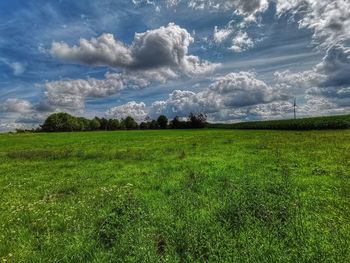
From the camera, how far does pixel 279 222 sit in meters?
8.90

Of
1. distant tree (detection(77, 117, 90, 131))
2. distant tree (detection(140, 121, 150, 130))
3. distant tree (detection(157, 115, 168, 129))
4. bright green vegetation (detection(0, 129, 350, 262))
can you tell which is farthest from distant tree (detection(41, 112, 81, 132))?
bright green vegetation (detection(0, 129, 350, 262))

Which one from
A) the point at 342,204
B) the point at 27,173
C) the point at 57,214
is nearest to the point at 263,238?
the point at 342,204

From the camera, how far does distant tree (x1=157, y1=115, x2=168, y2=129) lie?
184m

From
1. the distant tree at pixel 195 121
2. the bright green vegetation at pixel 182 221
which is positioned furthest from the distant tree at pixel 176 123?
the bright green vegetation at pixel 182 221

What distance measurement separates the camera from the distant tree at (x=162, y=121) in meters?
184

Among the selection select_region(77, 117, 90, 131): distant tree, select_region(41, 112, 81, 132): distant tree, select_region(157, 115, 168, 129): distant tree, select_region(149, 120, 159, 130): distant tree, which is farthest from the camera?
select_region(149, 120, 159, 130): distant tree

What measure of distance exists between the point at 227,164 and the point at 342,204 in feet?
33.7

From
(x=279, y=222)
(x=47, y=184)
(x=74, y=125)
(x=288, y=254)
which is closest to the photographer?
(x=288, y=254)

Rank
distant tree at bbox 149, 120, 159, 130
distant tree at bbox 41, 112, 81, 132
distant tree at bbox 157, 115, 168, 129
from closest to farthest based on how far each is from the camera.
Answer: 1. distant tree at bbox 41, 112, 81, 132
2. distant tree at bbox 157, 115, 168, 129
3. distant tree at bbox 149, 120, 159, 130

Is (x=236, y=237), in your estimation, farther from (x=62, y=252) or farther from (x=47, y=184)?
(x=47, y=184)

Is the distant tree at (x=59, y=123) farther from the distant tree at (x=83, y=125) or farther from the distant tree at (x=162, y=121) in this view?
the distant tree at (x=162, y=121)

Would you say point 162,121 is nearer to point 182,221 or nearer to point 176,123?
point 176,123

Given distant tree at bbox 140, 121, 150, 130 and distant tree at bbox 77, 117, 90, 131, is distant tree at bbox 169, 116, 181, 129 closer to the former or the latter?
distant tree at bbox 140, 121, 150, 130

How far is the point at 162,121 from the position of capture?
184 meters
